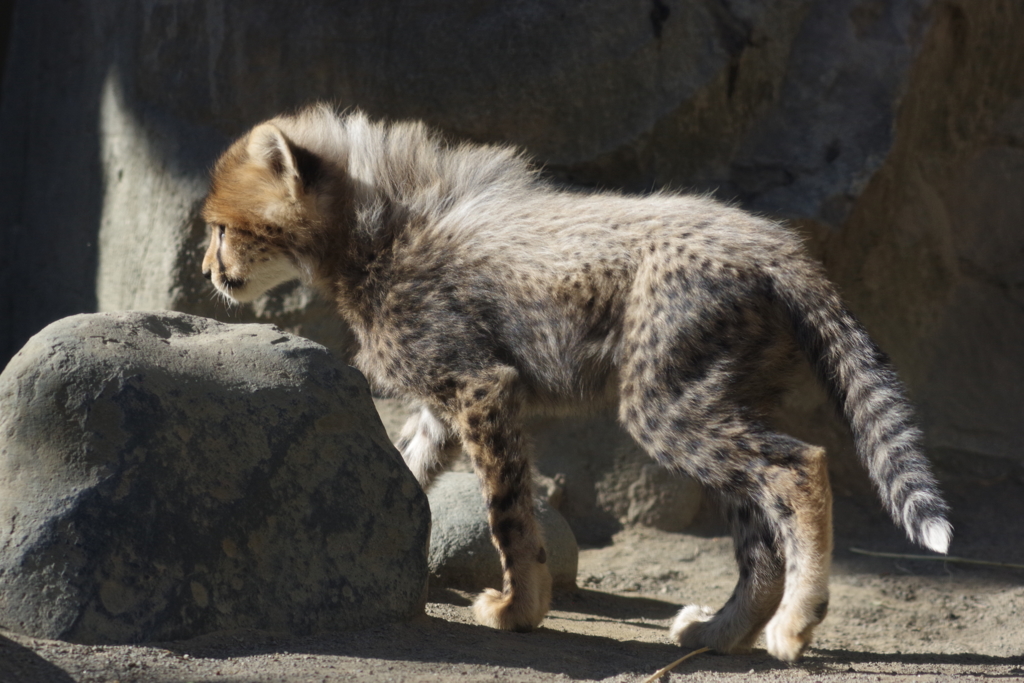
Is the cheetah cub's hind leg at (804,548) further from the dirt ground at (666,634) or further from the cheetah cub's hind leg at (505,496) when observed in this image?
the cheetah cub's hind leg at (505,496)

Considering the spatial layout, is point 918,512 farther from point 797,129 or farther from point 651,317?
point 797,129

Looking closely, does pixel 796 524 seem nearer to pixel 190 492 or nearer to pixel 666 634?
pixel 666 634

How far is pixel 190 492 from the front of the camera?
317 centimetres

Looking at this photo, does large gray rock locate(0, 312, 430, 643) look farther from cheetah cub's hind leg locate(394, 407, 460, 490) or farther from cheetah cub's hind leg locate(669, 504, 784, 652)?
cheetah cub's hind leg locate(669, 504, 784, 652)

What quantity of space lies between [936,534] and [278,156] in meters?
3.02

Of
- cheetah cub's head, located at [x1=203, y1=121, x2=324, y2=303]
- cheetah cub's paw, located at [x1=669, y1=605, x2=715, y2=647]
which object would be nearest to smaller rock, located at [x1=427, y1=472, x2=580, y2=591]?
cheetah cub's paw, located at [x1=669, y1=605, x2=715, y2=647]

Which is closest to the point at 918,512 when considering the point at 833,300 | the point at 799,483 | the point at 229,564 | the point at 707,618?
the point at 799,483

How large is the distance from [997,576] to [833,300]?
2568mm

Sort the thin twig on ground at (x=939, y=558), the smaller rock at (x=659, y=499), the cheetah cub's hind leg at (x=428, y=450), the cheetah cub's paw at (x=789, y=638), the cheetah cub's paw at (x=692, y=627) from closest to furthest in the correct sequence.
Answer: the cheetah cub's paw at (x=789, y=638) < the cheetah cub's paw at (x=692, y=627) < the cheetah cub's hind leg at (x=428, y=450) < the thin twig on ground at (x=939, y=558) < the smaller rock at (x=659, y=499)

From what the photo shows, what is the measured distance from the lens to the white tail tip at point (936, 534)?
10.8 feet

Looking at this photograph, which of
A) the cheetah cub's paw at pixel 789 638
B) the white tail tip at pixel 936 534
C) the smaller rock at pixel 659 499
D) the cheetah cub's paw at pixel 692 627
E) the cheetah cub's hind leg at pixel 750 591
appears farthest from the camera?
the smaller rock at pixel 659 499

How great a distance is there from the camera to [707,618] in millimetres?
4242

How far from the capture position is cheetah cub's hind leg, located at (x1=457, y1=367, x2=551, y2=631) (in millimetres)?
3959

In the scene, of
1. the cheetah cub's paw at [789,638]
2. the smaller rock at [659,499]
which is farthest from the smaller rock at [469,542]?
the cheetah cub's paw at [789,638]
